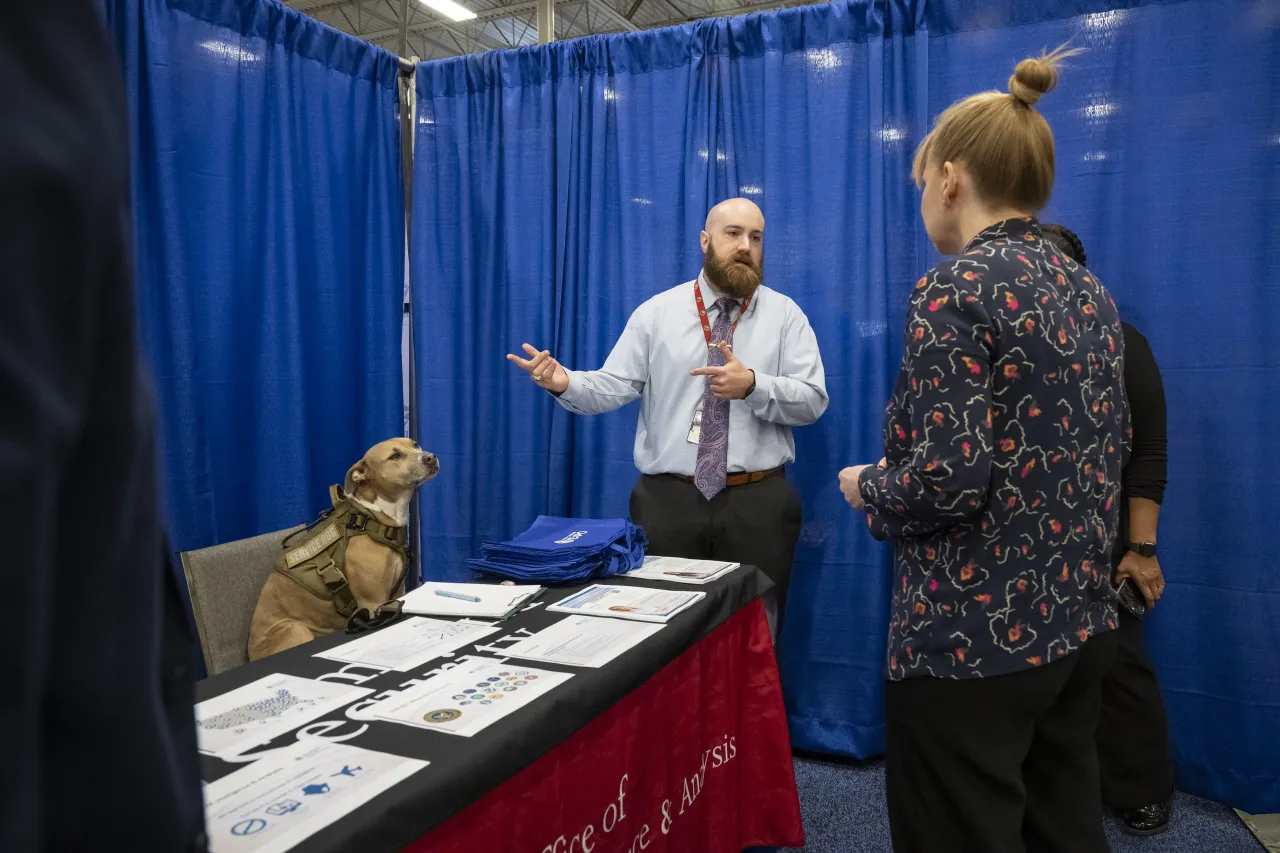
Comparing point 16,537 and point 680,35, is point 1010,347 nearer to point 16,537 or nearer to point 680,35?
point 16,537

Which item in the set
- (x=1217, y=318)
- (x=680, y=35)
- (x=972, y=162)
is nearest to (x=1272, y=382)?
(x=1217, y=318)

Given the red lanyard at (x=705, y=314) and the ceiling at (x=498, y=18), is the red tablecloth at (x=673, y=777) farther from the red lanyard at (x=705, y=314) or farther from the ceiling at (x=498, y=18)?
the ceiling at (x=498, y=18)

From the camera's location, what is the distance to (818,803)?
2639mm

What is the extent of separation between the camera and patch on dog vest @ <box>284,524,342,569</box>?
231 cm

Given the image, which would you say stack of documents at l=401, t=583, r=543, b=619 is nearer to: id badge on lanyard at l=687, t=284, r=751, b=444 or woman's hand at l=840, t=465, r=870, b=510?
woman's hand at l=840, t=465, r=870, b=510

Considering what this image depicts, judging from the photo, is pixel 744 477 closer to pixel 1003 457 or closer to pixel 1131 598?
pixel 1131 598

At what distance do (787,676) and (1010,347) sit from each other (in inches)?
84.5

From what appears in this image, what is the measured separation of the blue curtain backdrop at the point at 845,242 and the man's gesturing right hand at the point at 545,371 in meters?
0.75

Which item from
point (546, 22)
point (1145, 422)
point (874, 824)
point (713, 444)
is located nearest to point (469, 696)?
point (713, 444)

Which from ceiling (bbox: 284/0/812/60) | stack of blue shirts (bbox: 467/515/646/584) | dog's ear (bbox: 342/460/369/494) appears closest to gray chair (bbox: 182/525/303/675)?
dog's ear (bbox: 342/460/369/494)

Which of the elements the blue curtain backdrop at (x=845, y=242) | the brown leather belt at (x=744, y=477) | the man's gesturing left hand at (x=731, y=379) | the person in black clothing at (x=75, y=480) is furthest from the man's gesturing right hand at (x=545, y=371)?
the person in black clothing at (x=75, y=480)

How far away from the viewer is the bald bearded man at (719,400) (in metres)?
2.67

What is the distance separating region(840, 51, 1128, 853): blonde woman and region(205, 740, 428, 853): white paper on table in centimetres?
79

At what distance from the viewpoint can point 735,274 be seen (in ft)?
9.05
